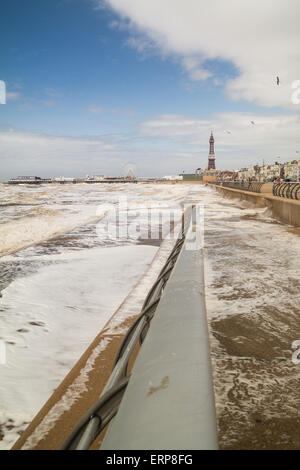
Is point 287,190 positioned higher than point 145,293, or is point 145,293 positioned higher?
point 287,190

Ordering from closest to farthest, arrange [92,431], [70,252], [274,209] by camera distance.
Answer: [92,431] → [70,252] → [274,209]

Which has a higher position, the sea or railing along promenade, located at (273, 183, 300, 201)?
railing along promenade, located at (273, 183, 300, 201)

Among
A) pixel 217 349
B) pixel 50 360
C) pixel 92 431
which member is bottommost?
pixel 50 360

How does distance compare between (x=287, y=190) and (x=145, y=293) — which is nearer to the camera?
(x=145, y=293)

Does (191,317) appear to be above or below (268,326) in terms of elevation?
above

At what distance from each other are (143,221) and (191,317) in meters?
10.4

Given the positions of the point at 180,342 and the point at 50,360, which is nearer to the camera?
the point at 180,342

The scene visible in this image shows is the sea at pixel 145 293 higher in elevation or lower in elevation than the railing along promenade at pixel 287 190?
lower

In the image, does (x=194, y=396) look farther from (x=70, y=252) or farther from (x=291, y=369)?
(x=70, y=252)

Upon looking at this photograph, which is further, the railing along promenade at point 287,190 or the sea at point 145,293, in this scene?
the railing along promenade at point 287,190

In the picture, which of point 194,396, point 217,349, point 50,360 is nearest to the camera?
point 194,396

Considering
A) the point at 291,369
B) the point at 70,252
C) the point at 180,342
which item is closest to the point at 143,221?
the point at 70,252

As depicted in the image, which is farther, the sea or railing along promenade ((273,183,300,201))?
railing along promenade ((273,183,300,201))

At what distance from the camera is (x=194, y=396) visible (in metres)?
0.75
